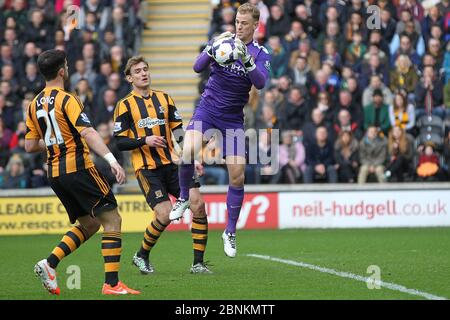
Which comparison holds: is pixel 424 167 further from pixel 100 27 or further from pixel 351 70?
pixel 100 27

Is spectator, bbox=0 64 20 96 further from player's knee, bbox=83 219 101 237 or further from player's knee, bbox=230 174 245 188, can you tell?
player's knee, bbox=83 219 101 237

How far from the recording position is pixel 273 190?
1789 centimetres

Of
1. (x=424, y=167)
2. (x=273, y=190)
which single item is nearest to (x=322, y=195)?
(x=273, y=190)

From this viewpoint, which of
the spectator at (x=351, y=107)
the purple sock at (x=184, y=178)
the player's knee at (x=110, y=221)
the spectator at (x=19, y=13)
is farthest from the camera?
the spectator at (x=19, y=13)

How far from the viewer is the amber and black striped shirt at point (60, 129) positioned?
356 inches

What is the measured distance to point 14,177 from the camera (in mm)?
18609

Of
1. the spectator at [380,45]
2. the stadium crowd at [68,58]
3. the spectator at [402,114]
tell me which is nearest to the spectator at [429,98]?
the spectator at [402,114]

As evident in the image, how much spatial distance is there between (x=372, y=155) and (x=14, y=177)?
616cm

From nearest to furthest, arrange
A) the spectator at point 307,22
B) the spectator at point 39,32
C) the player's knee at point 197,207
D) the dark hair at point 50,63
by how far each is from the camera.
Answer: the dark hair at point 50,63 < the player's knee at point 197,207 < the spectator at point 307,22 < the spectator at point 39,32

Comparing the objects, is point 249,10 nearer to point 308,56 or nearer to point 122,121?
point 122,121

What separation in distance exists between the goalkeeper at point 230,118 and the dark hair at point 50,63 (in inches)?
74.7

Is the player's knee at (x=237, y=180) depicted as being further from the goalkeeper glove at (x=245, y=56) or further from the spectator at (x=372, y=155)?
the spectator at (x=372, y=155)

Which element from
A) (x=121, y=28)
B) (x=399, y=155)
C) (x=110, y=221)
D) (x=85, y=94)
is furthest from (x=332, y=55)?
(x=110, y=221)
